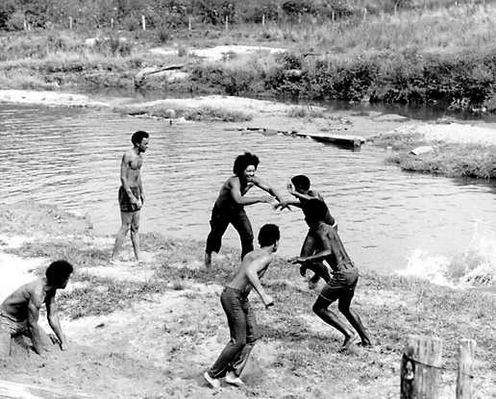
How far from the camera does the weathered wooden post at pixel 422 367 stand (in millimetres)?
5570

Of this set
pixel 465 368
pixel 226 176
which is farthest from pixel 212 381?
pixel 226 176

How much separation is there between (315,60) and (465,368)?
36.8 m

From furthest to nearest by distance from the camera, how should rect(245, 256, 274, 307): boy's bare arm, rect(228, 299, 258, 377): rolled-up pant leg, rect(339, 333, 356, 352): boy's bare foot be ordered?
rect(339, 333, 356, 352): boy's bare foot, rect(228, 299, 258, 377): rolled-up pant leg, rect(245, 256, 274, 307): boy's bare arm

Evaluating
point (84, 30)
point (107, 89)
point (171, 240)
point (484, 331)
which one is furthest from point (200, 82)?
point (484, 331)

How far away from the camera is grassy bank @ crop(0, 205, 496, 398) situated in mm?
7875

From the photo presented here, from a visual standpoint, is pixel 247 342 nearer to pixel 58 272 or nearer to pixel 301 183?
pixel 58 272

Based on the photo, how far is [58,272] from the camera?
7836 mm

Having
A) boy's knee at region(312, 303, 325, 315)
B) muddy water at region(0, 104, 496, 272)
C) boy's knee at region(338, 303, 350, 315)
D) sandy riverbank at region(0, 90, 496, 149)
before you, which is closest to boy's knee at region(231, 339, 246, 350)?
boy's knee at region(312, 303, 325, 315)

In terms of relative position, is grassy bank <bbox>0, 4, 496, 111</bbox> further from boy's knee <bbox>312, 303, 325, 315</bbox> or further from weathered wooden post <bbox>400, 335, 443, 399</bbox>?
weathered wooden post <bbox>400, 335, 443, 399</bbox>

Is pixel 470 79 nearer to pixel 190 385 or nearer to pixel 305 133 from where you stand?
pixel 305 133

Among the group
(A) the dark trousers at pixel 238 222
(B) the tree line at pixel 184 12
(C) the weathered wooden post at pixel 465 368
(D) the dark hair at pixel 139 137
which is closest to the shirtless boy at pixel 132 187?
(D) the dark hair at pixel 139 137

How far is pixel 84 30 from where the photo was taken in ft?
194

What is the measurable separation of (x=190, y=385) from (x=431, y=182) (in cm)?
1411

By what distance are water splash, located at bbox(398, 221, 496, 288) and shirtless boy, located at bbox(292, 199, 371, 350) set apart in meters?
4.14
